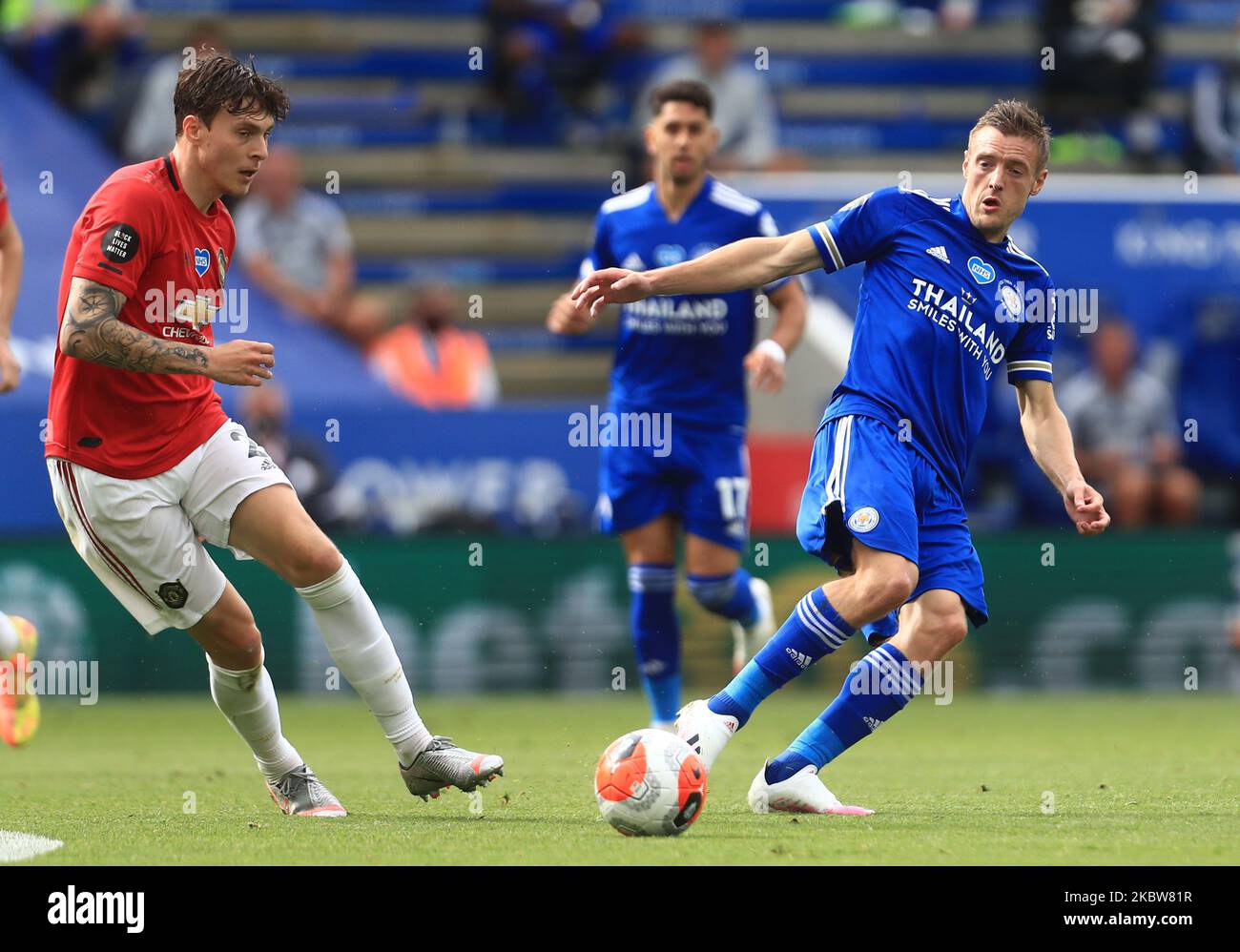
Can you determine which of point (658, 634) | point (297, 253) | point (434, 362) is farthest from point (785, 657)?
point (297, 253)

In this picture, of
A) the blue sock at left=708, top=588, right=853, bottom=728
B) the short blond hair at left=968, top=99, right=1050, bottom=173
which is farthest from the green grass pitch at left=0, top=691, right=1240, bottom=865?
the short blond hair at left=968, top=99, right=1050, bottom=173

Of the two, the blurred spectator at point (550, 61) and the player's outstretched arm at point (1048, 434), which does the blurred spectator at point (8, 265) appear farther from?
the blurred spectator at point (550, 61)

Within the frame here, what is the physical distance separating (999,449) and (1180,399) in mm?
1569

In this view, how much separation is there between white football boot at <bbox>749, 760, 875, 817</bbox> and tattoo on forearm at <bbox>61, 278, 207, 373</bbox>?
2.26m

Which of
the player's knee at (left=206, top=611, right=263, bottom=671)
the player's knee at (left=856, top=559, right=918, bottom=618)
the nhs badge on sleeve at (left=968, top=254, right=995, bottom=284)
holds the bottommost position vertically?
the player's knee at (left=206, top=611, right=263, bottom=671)

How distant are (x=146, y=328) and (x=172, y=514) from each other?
59cm

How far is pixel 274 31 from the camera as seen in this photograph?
17.2 meters

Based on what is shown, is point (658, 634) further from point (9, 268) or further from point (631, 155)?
point (631, 155)

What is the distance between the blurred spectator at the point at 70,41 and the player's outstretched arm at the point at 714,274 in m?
10.9

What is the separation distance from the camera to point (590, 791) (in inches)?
274

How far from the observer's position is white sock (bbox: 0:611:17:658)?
24.2ft

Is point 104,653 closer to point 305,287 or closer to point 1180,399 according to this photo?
point 305,287

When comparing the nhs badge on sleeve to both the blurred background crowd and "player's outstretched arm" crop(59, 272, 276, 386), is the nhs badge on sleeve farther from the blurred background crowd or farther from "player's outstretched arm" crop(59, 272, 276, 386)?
the blurred background crowd
